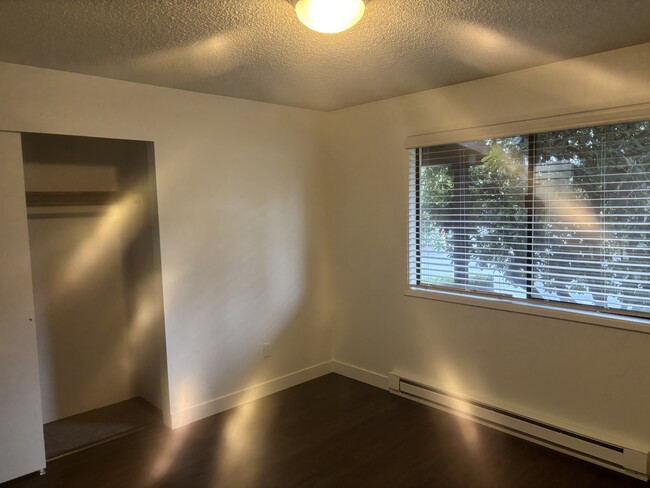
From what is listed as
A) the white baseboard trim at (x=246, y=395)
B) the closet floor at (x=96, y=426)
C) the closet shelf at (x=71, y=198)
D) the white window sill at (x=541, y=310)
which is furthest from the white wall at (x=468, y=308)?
the closet shelf at (x=71, y=198)

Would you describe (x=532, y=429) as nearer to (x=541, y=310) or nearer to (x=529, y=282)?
(x=541, y=310)

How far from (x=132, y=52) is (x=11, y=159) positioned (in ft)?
3.06

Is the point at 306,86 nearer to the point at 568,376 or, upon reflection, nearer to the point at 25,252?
the point at 25,252

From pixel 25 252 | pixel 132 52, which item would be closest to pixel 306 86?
pixel 132 52

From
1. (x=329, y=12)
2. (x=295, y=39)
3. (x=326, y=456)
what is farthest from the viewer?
(x=326, y=456)

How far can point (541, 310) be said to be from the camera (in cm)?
299

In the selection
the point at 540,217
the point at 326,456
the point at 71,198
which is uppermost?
the point at 71,198

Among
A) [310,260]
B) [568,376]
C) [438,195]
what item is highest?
[438,195]

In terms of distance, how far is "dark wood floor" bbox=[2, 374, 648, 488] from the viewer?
8.68 feet

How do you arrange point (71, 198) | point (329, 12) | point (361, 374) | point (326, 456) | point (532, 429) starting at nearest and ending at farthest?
point (329, 12), point (326, 456), point (532, 429), point (71, 198), point (361, 374)

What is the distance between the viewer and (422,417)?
11.2 feet

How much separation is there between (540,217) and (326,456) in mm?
2046

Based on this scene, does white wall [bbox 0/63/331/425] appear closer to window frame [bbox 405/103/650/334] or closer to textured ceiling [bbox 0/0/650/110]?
textured ceiling [bbox 0/0/650/110]

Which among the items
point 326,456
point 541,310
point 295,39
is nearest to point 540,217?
point 541,310
